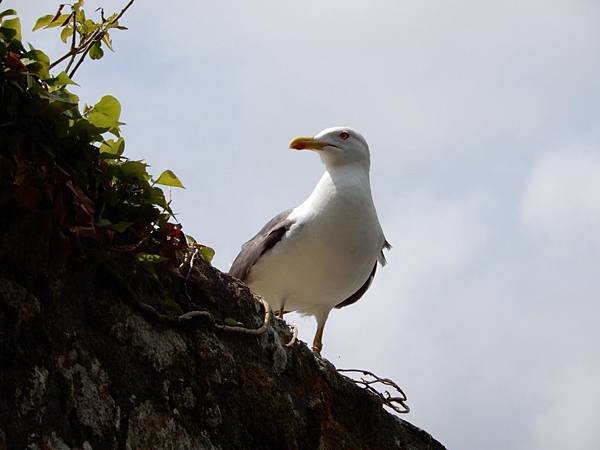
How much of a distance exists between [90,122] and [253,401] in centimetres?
112

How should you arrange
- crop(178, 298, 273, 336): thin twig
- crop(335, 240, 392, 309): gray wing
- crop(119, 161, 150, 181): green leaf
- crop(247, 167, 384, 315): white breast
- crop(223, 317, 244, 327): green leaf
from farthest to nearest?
crop(335, 240, 392, 309): gray wing, crop(247, 167, 384, 315): white breast, crop(223, 317, 244, 327): green leaf, crop(178, 298, 273, 336): thin twig, crop(119, 161, 150, 181): green leaf

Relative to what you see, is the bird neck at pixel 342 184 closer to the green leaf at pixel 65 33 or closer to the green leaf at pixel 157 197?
the green leaf at pixel 65 33

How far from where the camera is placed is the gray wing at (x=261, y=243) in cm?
613

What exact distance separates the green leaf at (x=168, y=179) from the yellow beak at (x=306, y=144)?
3.62m

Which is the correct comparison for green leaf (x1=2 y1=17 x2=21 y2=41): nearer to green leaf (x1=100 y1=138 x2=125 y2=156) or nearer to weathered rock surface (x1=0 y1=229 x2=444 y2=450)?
green leaf (x1=100 y1=138 x2=125 y2=156)

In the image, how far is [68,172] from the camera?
2.89 meters

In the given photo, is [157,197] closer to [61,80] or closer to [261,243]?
[61,80]

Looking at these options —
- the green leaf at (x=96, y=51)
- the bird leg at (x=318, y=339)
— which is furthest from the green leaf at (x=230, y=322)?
the bird leg at (x=318, y=339)

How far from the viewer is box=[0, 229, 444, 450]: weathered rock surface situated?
2.62 m

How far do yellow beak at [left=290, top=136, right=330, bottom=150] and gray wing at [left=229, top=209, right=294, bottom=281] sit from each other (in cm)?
58

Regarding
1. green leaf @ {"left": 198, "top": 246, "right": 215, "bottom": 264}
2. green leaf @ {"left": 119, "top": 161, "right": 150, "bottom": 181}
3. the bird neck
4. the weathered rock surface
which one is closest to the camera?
the weathered rock surface

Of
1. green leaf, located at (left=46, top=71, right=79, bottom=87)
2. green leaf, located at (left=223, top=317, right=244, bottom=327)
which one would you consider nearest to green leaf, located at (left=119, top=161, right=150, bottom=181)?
green leaf, located at (left=46, top=71, right=79, bottom=87)

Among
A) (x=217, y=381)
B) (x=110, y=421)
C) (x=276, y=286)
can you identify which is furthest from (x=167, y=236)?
(x=276, y=286)

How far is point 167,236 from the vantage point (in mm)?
3256
